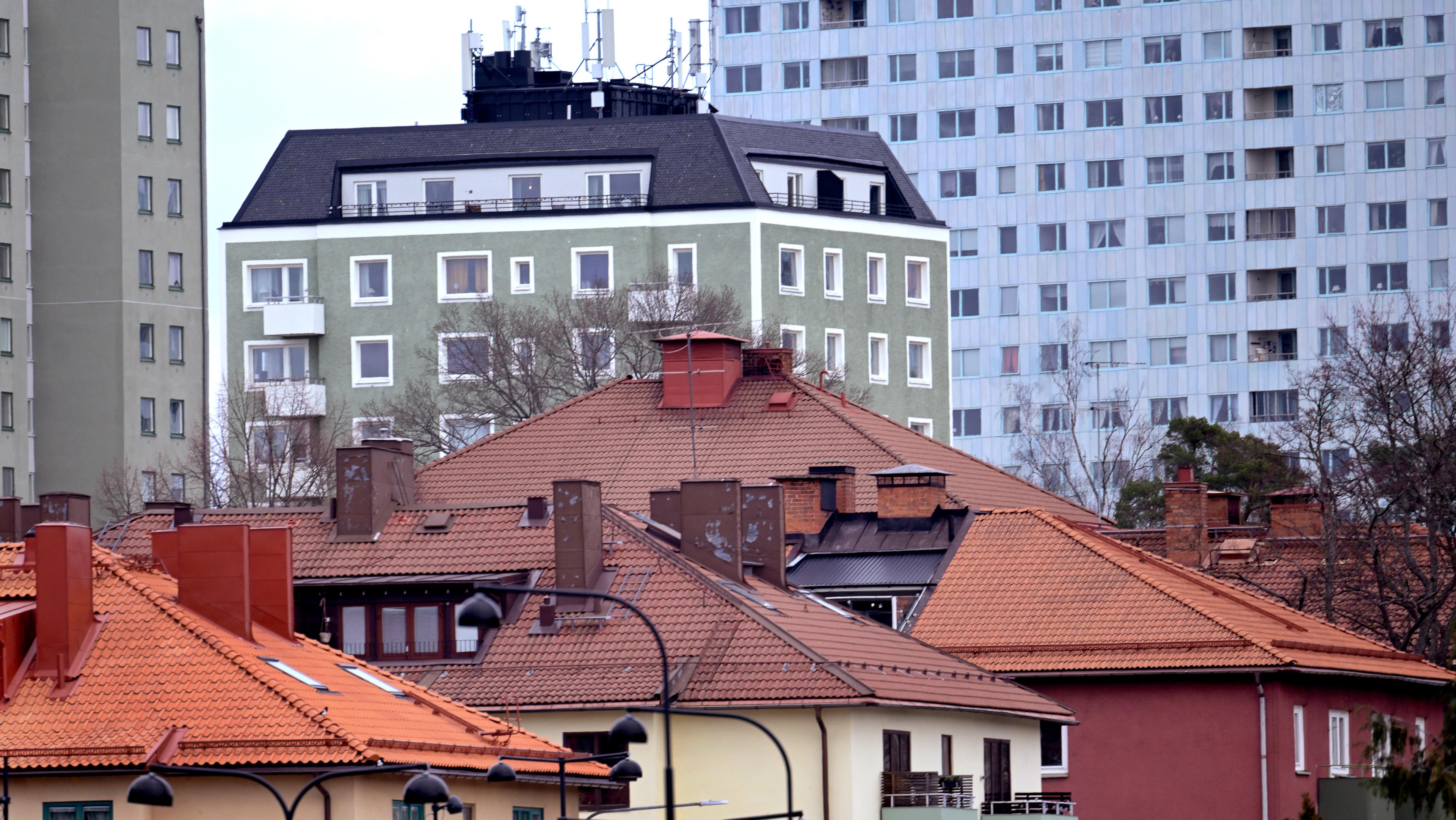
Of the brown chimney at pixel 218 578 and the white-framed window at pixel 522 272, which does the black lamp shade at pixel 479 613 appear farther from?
the white-framed window at pixel 522 272

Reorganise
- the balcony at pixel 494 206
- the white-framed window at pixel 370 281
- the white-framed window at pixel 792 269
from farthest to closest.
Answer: the white-framed window at pixel 370 281 → the balcony at pixel 494 206 → the white-framed window at pixel 792 269

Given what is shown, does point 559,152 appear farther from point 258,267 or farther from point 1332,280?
point 1332,280

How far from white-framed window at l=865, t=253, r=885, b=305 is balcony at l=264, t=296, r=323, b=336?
19.8 metres

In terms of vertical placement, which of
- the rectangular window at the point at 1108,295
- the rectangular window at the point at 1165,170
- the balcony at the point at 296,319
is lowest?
the balcony at the point at 296,319

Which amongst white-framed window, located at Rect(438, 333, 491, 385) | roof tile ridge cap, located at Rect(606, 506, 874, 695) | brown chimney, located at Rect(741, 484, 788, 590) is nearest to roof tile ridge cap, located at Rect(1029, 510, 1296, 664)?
brown chimney, located at Rect(741, 484, 788, 590)

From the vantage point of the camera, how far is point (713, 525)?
56.7m

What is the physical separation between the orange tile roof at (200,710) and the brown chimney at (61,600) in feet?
0.74

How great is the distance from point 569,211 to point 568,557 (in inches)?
2317

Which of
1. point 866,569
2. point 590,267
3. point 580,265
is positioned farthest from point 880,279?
point 866,569

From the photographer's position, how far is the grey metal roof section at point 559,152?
11275cm

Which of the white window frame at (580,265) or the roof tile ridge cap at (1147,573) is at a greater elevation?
the white window frame at (580,265)

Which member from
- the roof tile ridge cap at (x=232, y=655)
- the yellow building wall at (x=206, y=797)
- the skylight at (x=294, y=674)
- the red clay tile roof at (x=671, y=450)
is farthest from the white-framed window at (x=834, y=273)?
the yellow building wall at (x=206, y=797)

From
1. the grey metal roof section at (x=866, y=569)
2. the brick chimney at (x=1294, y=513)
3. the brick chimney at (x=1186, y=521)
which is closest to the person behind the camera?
the grey metal roof section at (x=866, y=569)

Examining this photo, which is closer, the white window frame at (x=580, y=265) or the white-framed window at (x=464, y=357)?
the white-framed window at (x=464, y=357)
